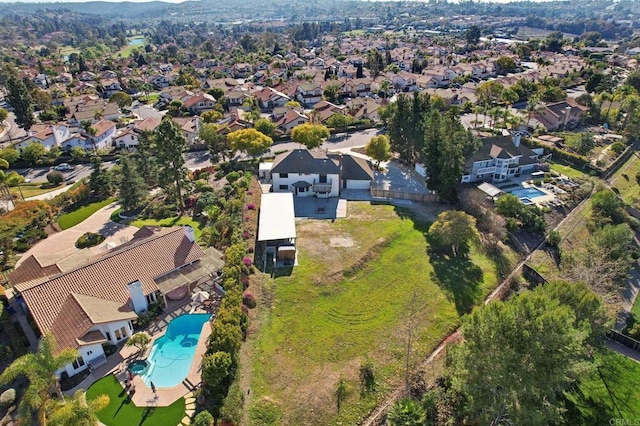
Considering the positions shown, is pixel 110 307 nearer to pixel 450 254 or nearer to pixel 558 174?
pixel 450 254

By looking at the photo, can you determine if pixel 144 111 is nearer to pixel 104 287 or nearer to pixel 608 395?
pixel 104 287

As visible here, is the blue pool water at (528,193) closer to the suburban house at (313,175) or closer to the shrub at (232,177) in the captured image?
the suburban house at (313,175)

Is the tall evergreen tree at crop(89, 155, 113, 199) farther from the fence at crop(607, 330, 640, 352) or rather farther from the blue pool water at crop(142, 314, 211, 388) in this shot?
the fence at crop(607, 330, 640, 352)

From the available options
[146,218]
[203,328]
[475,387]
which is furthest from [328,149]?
[475,387]

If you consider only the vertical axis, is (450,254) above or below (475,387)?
below

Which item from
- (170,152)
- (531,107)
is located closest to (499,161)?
(531,107)

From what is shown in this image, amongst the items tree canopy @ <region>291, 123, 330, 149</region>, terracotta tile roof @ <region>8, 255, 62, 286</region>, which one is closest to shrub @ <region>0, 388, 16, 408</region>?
terracotta tile roof @ <region>8, 255, 62, 286</region>

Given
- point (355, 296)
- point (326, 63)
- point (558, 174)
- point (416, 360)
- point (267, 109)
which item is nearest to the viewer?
point (416, 360)
